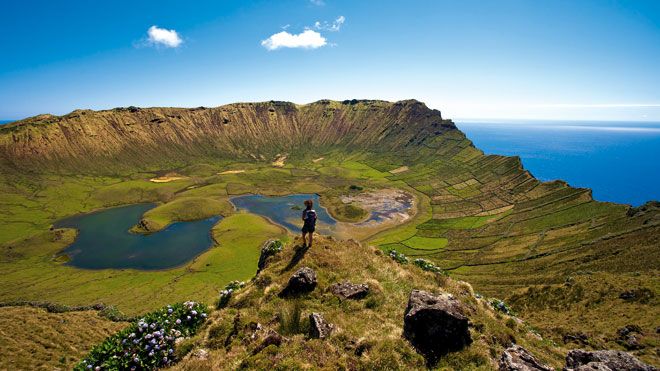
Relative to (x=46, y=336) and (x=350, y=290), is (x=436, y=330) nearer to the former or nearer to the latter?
(x=350, y=290)

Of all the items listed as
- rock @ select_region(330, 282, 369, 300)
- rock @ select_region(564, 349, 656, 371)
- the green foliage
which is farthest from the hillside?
rock @ select_region(564, 349, 656, 371)

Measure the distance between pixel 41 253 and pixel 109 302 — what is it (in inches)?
2356

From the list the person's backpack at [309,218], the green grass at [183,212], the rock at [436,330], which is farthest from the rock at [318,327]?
the green grass at [183,212]

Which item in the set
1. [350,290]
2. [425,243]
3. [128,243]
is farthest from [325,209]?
[350,290]

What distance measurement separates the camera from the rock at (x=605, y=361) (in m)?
14.1

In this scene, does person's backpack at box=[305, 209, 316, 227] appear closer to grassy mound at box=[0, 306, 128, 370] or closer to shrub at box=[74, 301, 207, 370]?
shrub at box=[74, 301, 207, 370]

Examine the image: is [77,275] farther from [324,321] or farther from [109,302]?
Result: [324,321]

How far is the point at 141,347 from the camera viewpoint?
18156 mm

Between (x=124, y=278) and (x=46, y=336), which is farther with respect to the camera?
(x=124, y=278)

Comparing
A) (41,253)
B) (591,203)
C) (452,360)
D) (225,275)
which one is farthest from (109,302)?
(591,203)

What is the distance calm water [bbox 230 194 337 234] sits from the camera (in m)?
138

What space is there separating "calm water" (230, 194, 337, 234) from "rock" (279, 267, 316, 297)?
337 feet

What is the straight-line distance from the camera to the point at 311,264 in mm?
25359

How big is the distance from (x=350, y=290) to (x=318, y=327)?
17.7 ft
